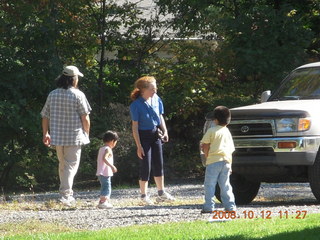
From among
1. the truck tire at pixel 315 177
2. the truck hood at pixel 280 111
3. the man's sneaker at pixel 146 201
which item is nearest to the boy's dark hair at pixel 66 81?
the man's sneaker at pixel 146 201

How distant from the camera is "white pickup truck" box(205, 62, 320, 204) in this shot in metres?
11.6

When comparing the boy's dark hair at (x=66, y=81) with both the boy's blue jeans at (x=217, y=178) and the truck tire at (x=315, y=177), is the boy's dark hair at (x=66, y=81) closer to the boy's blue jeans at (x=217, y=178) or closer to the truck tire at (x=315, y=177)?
the boy's blue jeans at (x=217, y=178)

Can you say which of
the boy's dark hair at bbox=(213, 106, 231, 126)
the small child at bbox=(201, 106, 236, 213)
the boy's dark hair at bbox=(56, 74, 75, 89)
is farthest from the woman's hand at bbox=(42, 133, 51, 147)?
the boy's dark hair at bbox=(213, 106, 231, 126)

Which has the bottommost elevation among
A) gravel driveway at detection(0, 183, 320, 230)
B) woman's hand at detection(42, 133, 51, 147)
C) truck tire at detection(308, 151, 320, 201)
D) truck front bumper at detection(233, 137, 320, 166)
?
gravel driveway at detection(0, 183, 320, 230)

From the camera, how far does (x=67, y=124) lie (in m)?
12.4

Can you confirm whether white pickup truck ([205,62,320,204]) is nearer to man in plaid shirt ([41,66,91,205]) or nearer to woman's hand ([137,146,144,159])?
woman's hand ([137,146,144,159])

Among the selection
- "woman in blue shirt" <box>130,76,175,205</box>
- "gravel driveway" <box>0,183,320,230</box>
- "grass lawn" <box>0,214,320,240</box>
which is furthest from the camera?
"woman in blue shirt" <box>130,76,175,205</box>

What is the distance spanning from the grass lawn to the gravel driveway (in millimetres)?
417

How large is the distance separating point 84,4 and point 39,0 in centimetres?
98

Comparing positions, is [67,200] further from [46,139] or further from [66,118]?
[66,118]

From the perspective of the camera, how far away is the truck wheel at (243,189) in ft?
41.7
